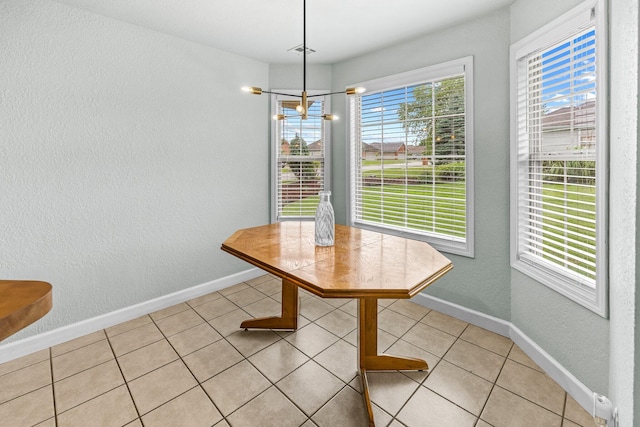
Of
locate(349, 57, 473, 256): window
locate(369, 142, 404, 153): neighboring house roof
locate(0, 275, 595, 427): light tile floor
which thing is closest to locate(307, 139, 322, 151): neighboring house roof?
locate(349, 57, 473, 256): window

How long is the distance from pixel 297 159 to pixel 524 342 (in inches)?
112

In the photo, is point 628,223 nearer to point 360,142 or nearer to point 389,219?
point 389,219

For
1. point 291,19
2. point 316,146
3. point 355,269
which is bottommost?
point 355,269

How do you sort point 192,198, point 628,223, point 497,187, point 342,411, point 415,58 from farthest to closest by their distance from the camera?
point 192,198
point 415,58
point 497,187
point 342,411
point 628,223

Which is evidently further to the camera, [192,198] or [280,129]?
[280,129]

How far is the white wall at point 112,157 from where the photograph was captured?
7.16 feet

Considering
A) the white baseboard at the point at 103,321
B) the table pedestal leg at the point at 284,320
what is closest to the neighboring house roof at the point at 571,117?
the table pedestal leg at the point at 284,320

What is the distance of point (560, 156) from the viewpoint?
1972 mm

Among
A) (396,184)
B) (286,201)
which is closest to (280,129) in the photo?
(286,201)

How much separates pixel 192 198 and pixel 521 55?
3.08 meters

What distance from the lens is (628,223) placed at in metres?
0.97

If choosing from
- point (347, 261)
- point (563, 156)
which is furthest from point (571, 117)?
point (347, 261)

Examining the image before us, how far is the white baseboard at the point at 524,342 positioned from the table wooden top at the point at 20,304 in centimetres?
255

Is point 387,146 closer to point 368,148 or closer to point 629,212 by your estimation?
point 368,148
